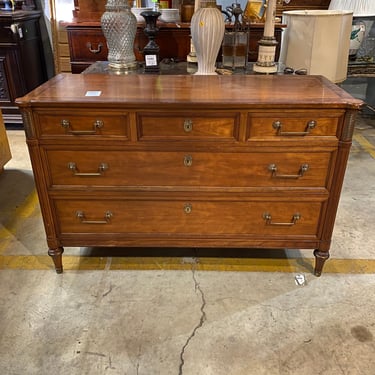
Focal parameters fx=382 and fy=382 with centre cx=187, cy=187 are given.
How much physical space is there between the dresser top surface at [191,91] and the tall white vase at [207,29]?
0.13 meters

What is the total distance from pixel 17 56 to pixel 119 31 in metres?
1.79

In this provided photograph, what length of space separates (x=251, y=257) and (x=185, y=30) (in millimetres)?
1470

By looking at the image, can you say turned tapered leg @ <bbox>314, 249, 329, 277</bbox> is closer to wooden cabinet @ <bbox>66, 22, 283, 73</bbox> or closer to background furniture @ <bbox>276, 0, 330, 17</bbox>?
wooden cabinet @ <bbox>66, 22, 283, 73</bbox>

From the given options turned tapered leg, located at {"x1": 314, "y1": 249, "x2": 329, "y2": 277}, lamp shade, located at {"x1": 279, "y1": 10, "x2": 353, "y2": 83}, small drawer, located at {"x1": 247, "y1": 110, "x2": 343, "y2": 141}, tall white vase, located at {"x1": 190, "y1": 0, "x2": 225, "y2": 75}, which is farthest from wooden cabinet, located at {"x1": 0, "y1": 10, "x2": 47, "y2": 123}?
turned tapered leg, located at {"x1": 314, "y1": 249, "x2": 329, "y2": 277}

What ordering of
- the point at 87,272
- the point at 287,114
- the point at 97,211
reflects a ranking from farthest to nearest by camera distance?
the point at 87,272, the point at 97,211, the point at 287,114

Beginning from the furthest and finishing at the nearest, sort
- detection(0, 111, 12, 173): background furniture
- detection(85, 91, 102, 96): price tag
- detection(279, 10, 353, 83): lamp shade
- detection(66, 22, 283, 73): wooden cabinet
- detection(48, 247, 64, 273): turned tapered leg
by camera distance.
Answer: detection(0, 111, 12, 173): background furniture
detection(66, 22, 283, 73): wooden cabinet
detection(279, 10, 353, 83): lamp shade
detection(48, 247, 64, 273): turned tapered leg
detection(85, 91, 102, 96): price tag

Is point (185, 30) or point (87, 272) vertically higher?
point (185, 30)

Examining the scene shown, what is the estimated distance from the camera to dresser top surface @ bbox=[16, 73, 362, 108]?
1.46 m

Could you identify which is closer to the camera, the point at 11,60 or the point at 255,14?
the point at 255,14

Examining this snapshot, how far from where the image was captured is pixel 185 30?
2422 mm

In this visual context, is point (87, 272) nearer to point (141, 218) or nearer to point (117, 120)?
point (141, 218)

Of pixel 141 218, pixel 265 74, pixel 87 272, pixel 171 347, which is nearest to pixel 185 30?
pixel 265 74

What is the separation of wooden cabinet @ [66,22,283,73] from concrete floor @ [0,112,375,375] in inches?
45.6

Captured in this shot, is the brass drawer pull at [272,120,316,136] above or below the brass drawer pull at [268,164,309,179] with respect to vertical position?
above
